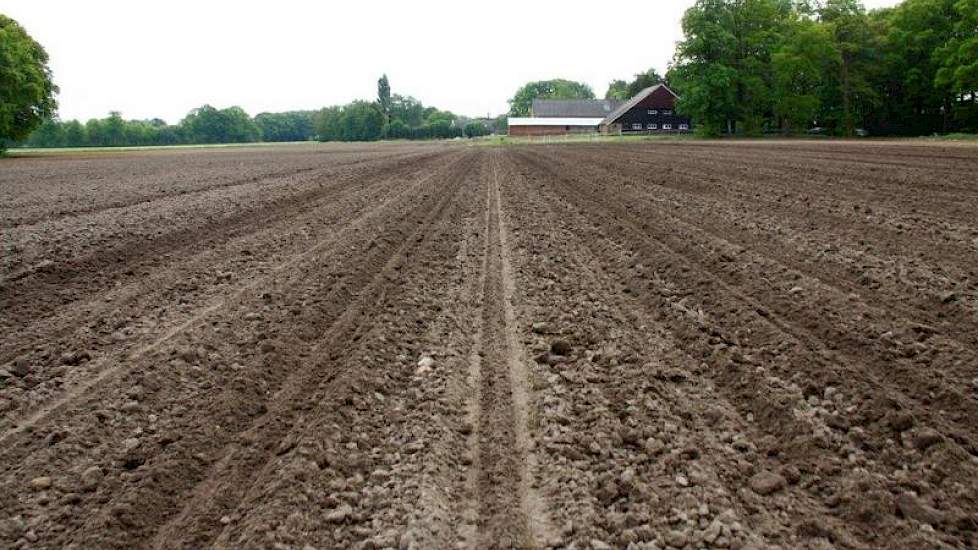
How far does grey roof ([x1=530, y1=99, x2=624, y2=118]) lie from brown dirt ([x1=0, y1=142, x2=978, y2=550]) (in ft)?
367

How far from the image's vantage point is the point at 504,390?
428 cm

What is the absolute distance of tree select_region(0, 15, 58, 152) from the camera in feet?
158

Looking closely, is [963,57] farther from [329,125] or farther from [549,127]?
[329,125]

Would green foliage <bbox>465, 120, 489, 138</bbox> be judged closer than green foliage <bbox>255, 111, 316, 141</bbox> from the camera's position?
Yes

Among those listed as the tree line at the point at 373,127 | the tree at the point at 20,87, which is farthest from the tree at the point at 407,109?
the tree at the point at 20,87

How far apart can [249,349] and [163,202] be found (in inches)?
457

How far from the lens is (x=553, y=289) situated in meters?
6.67

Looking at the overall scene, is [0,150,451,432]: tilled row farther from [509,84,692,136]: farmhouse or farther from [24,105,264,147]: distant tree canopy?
[24,105,264,147]: distant tree canopy

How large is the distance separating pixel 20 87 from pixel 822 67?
234ft

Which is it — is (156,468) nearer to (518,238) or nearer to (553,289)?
(553,289)

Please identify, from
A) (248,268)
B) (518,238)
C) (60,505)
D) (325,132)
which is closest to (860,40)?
(518,238)

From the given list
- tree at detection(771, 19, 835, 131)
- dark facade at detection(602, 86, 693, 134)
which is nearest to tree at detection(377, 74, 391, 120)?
dark facade at detection(602, 86, 693, 134)

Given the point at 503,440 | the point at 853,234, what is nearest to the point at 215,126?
the point at 853,234

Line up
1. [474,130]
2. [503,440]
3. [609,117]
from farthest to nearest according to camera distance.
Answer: [474,130], [609,117], [503,440]
